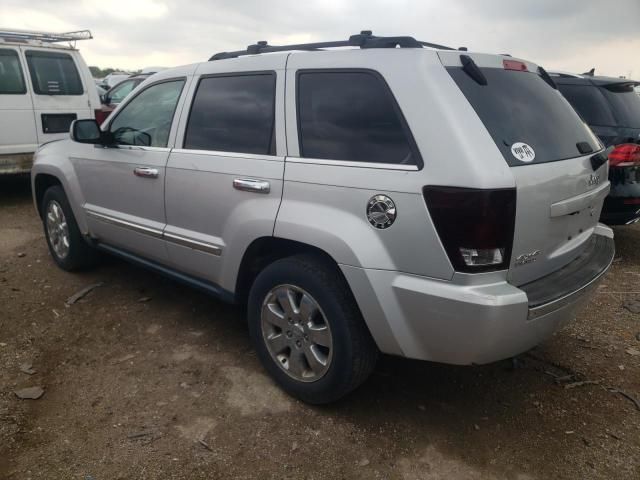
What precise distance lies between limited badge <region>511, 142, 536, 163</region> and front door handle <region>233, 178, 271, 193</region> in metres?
1.23

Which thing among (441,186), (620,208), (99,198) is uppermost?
(441,186)

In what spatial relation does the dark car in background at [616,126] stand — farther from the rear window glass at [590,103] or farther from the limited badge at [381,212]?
the limited badge at [381,212]

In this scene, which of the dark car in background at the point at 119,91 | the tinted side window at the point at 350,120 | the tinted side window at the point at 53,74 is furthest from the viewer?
the dark car in background at the point at 119,91

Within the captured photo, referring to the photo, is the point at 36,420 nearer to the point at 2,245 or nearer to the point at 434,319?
the point at 434,319

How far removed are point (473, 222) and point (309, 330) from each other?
1.05 metres

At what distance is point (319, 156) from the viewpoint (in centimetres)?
266

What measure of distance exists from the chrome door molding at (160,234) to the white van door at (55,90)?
368 cm

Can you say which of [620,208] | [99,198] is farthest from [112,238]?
[620,208]

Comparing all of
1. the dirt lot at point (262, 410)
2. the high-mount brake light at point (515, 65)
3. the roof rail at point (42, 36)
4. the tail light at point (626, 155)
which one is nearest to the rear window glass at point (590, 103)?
the tail light at point (626, 155)

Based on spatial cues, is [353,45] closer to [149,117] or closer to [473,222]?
[473,222]

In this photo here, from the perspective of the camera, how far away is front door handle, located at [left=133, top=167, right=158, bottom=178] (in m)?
3.49

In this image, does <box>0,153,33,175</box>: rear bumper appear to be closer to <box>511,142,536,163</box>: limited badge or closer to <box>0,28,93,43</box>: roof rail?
<box>0,28,93,43</box>: roof rail

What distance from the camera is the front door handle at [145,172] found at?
349 centimetres

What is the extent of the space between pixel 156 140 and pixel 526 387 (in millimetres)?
2858
